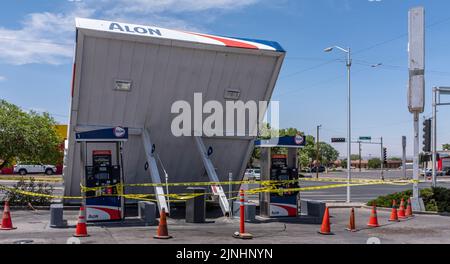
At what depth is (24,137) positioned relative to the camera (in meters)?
18.5

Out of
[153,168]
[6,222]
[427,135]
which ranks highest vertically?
[427,135]

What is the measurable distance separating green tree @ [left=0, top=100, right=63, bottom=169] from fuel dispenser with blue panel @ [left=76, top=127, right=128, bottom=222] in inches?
206

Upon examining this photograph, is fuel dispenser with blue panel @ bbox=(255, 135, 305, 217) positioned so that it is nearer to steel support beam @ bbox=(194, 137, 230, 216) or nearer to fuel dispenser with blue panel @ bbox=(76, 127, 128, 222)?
steel support beam @ bbox=(194, 137, 230, 216)

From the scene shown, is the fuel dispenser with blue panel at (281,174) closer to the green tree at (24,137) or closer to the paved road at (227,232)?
the paved road at (227,232)

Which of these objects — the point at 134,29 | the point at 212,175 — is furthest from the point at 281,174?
the point at 134,29

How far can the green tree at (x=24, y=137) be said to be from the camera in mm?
18344

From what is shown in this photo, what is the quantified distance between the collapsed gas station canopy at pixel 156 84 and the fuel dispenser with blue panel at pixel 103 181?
1.34 m

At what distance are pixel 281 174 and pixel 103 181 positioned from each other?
18.2 feet

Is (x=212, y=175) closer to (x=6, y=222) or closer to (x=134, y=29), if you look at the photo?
(x=134, y=29)

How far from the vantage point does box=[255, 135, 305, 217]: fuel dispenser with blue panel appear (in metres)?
15.5

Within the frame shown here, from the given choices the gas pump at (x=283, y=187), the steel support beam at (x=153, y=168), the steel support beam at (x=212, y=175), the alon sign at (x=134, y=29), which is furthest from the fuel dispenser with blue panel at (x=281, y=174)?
the alon sign at (x=134, y=29)

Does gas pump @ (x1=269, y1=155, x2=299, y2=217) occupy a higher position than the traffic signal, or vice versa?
the traffic signal

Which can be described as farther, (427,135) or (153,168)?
(427,135)

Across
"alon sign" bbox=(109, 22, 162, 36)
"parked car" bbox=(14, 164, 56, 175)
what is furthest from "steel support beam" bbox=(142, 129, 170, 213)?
"parked car" bbox=(14, 164, 56, 175)
